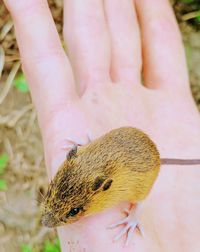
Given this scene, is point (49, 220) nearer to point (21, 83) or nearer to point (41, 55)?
point (41, 55)

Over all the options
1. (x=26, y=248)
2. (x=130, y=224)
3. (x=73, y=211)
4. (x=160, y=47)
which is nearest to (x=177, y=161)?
(x=130, y=224)

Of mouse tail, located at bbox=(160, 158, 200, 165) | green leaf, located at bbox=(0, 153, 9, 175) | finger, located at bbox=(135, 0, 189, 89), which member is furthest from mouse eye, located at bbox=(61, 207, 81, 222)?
green leaf, located at bbox=(0, 153, 9, 175)

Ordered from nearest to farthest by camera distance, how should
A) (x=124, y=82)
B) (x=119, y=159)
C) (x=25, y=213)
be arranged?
(x=119, y=159) < (x=124, y=82) < (x=25, y=213)

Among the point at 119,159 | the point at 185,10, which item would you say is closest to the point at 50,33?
the point at 119,159

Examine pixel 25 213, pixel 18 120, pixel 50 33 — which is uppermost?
pixel 50 33

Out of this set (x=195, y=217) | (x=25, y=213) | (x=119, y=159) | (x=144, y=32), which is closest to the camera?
(x=119, y=159)

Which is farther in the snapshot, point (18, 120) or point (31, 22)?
point (18, 120)

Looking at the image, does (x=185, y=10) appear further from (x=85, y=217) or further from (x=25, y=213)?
(x=85, y=217)
